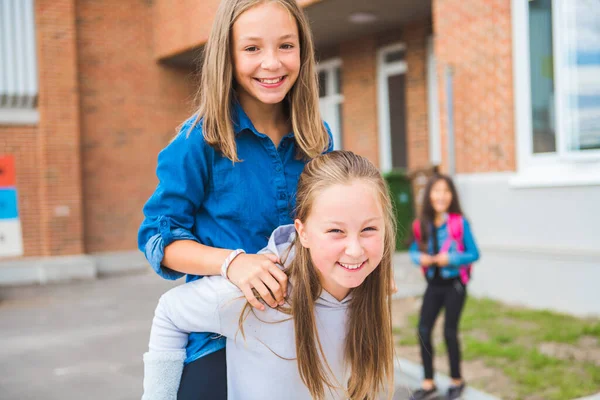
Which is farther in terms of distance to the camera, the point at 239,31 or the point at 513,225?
the point at 513,225

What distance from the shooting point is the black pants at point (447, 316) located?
4156 mm

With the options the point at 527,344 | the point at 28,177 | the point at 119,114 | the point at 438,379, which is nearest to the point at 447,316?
the point at 438,379

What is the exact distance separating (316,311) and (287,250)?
Result: 0.58 feet

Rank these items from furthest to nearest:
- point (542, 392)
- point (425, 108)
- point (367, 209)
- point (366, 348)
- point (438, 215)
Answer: point (425, 108) → point (438, 215) → point (542, 392) → point (366, 348) → point (367, 209)

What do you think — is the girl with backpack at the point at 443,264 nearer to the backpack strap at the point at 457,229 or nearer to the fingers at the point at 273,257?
the backpack strap at the point at 457,229

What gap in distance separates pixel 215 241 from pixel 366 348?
0.50m

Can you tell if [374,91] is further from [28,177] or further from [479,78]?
[28,177]

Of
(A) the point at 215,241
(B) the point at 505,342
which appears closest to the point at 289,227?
(A) the point at 215,241

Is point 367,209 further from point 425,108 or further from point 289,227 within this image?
point 425,108

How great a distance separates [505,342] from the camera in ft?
16.8

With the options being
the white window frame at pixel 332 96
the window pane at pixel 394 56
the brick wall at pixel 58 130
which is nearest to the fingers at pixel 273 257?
the window pane at pixel 394 56

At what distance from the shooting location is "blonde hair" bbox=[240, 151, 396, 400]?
1530 mm

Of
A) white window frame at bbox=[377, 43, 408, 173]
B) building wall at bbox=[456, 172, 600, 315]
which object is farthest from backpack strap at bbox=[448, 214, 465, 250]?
white window frame at bbox=[377, 43, 408, 173]

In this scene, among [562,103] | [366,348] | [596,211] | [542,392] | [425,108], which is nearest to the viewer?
[366,348]
